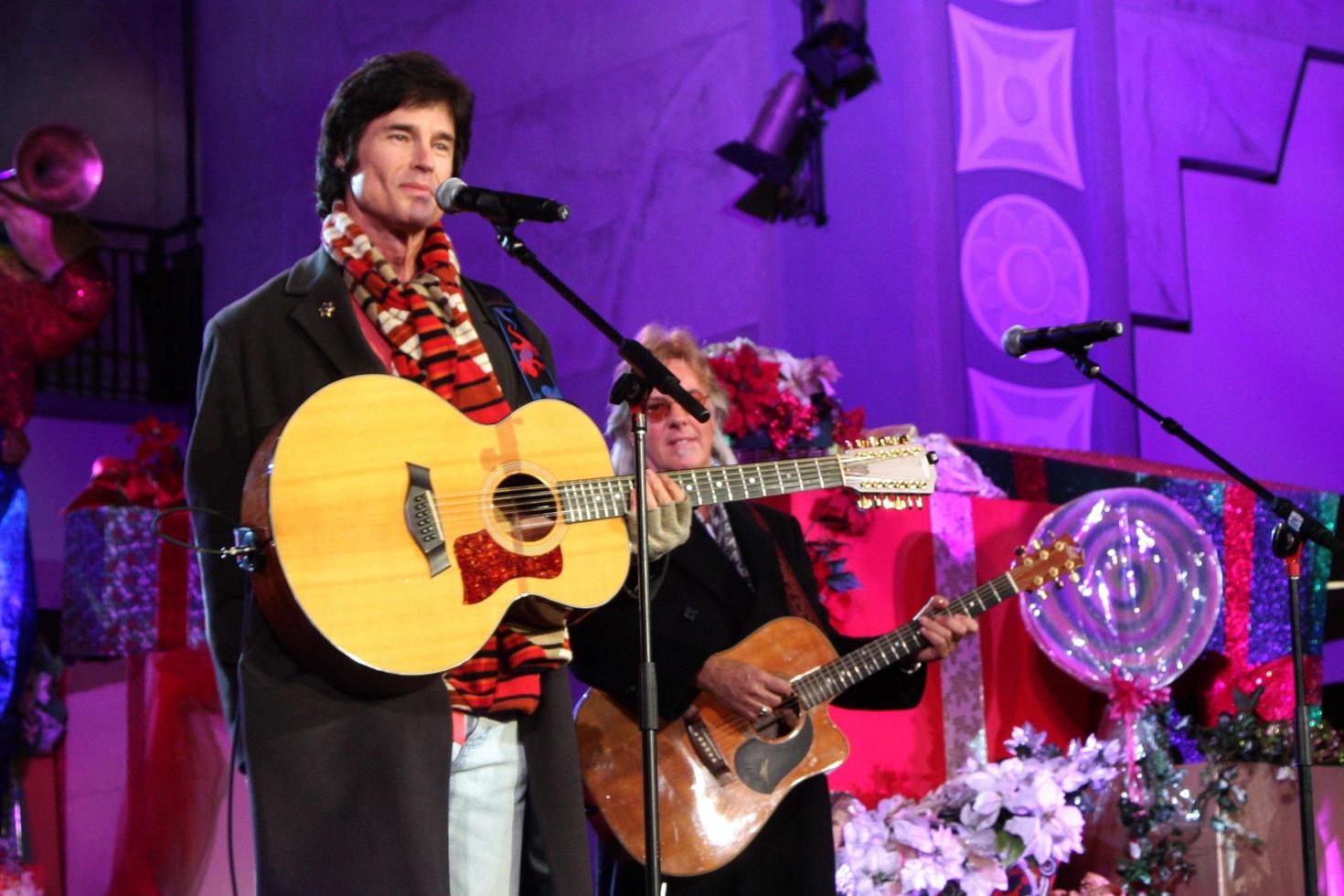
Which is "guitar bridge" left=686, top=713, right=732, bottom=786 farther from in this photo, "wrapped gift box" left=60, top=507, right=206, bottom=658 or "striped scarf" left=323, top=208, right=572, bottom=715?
"wrapped gift box" left=60, top=507, right=206, bottom=658

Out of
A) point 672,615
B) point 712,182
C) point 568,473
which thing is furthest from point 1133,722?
point 712,182

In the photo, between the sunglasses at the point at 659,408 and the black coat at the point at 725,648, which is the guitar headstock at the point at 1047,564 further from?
the sunglasses at the point at 659,408

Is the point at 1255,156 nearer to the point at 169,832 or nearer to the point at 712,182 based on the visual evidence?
the point at 712,182

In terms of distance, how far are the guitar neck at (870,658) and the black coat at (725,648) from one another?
0.06 m

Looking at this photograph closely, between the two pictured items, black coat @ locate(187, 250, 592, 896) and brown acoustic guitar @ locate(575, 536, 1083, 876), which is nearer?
black coat @ locate(187, 250, 592, 896)

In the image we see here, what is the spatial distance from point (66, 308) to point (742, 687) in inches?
171

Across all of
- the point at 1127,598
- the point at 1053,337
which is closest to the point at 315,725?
the point at 1053,337

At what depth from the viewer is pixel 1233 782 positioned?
454cm

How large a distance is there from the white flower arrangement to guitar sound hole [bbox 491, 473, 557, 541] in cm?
201

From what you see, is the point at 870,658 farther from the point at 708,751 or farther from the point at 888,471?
the point at 888,471

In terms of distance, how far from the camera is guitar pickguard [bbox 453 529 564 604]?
2.39m

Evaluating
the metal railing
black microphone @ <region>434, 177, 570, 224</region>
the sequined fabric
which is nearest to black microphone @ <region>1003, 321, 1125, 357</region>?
black microphone @ <region>434, 177, 570, 224</region>

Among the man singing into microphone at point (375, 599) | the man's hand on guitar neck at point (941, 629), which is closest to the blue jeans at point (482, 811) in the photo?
the man singing into microphone at point (375, 599)

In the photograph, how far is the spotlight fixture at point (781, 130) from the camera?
282 inches
